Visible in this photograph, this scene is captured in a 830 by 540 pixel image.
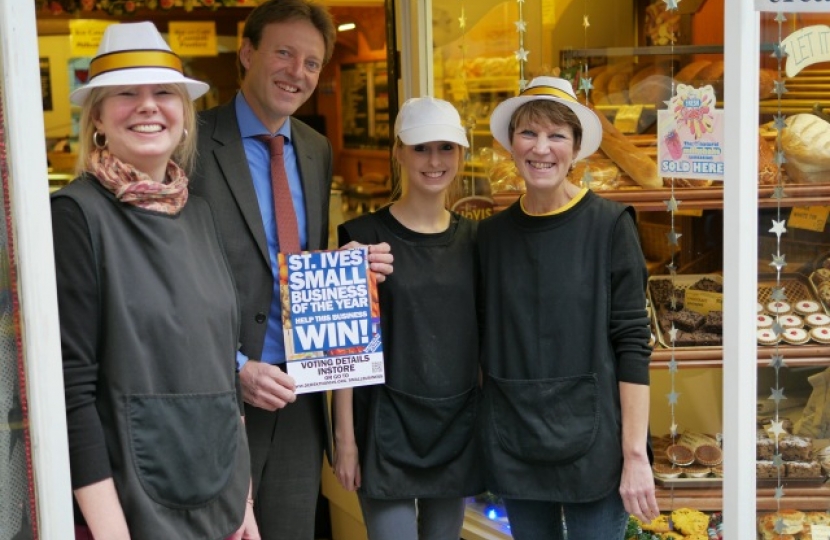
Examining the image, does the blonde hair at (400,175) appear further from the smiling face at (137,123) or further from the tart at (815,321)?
the tart at (815,321)

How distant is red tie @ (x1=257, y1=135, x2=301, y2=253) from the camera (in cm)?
270

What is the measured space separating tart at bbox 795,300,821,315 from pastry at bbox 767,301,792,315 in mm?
47

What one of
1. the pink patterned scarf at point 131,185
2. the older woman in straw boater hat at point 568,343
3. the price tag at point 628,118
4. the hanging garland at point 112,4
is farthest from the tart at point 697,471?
the hanging garland at point 112,4

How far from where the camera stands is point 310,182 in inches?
111

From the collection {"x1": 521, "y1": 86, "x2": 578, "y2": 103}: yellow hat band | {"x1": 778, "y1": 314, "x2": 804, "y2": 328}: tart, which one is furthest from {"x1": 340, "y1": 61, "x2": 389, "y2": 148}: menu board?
{"x1": 521, "y1": 86, "x2": 578, "y2": 103}: yellow hat band

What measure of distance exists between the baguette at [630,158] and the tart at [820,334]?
646 millimetres

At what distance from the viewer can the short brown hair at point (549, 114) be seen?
2502mm

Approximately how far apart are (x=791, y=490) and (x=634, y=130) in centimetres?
123

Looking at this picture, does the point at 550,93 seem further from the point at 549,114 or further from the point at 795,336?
the point at 795,336

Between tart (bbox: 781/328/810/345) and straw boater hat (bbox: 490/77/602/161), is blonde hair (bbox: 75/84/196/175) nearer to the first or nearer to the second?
straw boater hat (bbox: 490/77/602/161)

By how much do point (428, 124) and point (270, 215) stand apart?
48 cm

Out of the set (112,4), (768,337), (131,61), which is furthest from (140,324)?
(112,4)

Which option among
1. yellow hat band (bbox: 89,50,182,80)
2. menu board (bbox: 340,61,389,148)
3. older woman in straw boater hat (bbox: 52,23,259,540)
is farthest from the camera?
menu board (bbox: 340,61,389,148)

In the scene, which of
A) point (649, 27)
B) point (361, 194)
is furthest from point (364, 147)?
point (649, 27)
